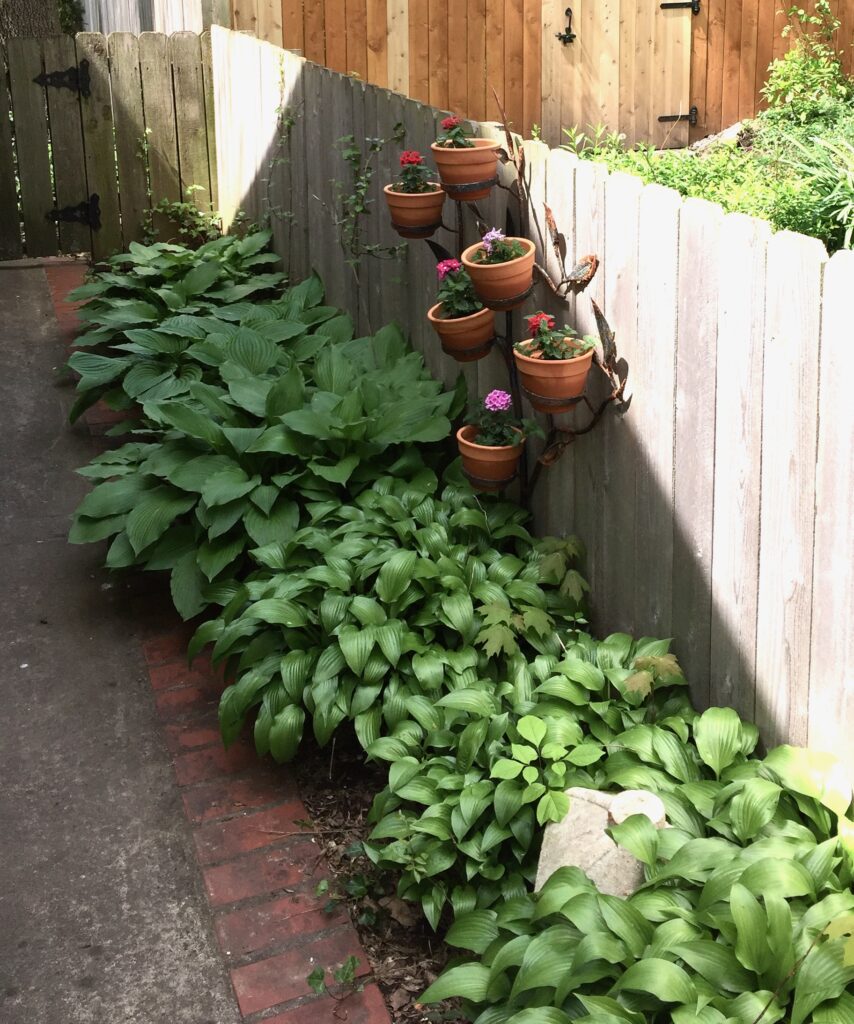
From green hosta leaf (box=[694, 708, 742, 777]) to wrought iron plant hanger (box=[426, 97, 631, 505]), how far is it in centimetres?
88

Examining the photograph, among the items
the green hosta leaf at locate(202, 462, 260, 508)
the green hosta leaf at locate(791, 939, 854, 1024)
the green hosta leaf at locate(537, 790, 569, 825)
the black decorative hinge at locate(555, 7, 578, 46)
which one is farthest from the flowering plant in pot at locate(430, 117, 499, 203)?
the black decorative hinge at locate(555, 7, 578, 46)

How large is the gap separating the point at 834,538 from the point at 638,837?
0.73 m

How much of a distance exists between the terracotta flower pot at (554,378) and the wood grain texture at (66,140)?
178 inches

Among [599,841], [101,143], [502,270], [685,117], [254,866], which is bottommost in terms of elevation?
[254,866]

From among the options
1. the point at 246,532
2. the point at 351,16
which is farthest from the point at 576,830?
the point at 351,16

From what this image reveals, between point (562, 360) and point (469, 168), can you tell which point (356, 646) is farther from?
point (469, 168)

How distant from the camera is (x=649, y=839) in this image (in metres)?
2.59

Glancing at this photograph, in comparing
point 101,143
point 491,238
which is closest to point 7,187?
point 101,143

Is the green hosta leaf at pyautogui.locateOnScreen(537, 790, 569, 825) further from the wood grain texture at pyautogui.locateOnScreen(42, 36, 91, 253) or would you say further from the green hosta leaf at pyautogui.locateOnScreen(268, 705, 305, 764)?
the wood grain texture at pyautogui.locateOnScreen(42, 36, 91, 253)

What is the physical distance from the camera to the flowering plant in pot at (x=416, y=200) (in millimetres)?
4145

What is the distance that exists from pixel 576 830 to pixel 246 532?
174cm

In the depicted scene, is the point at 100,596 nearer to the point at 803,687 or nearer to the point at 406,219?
the point at 406,219

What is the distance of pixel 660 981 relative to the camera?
2238 mm

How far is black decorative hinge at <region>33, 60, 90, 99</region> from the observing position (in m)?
6.90
